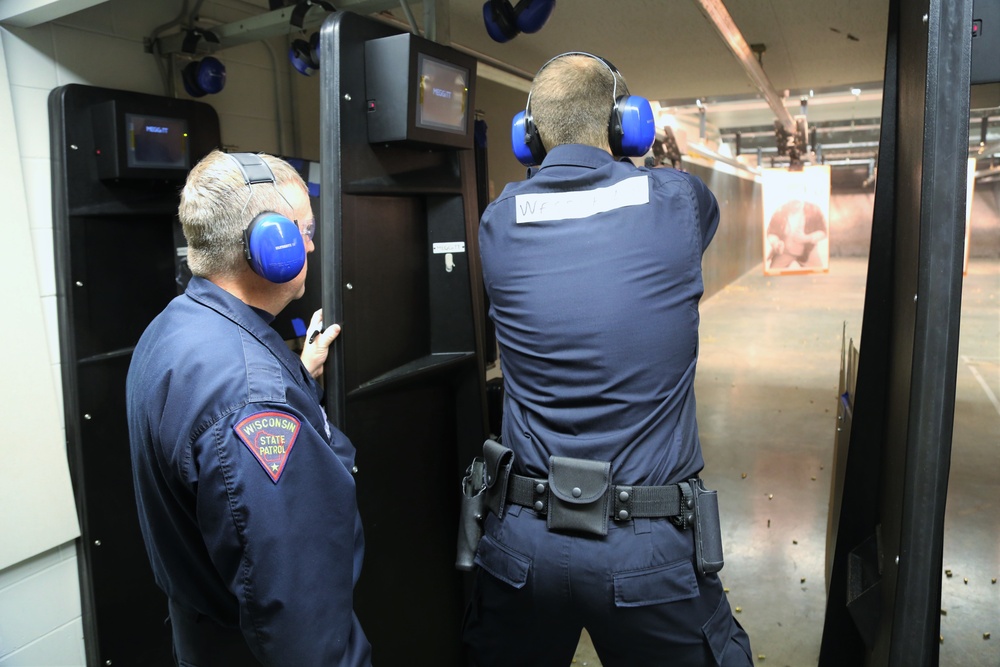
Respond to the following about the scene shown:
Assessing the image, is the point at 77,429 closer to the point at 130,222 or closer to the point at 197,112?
the point at 130,222

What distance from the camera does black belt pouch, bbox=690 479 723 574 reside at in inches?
57.0

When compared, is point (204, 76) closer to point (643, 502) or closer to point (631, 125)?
point (631, 125)

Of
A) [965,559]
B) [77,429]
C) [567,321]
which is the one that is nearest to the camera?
[567,321]

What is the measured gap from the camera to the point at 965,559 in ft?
11.4

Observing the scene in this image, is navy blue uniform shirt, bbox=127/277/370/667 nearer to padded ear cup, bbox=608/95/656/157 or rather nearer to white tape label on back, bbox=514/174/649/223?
white tape label on back, bbox=514/174/649/223

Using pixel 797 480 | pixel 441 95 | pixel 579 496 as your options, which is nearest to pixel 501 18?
pixel 441 95

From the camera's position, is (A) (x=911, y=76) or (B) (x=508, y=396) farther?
(B) (x=508, y=396)

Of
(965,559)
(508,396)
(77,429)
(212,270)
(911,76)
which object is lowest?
(965,559)

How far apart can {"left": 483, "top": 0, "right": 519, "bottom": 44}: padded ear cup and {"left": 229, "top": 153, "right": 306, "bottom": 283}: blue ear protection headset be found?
1262 mm

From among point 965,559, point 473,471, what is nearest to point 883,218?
point 473,471

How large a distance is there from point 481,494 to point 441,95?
109 cm

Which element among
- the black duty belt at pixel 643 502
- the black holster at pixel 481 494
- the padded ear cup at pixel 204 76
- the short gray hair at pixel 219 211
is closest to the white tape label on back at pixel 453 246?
the black holster at pixel 481 494

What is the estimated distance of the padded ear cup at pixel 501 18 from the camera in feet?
7.40

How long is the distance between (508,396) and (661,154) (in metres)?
5.78
